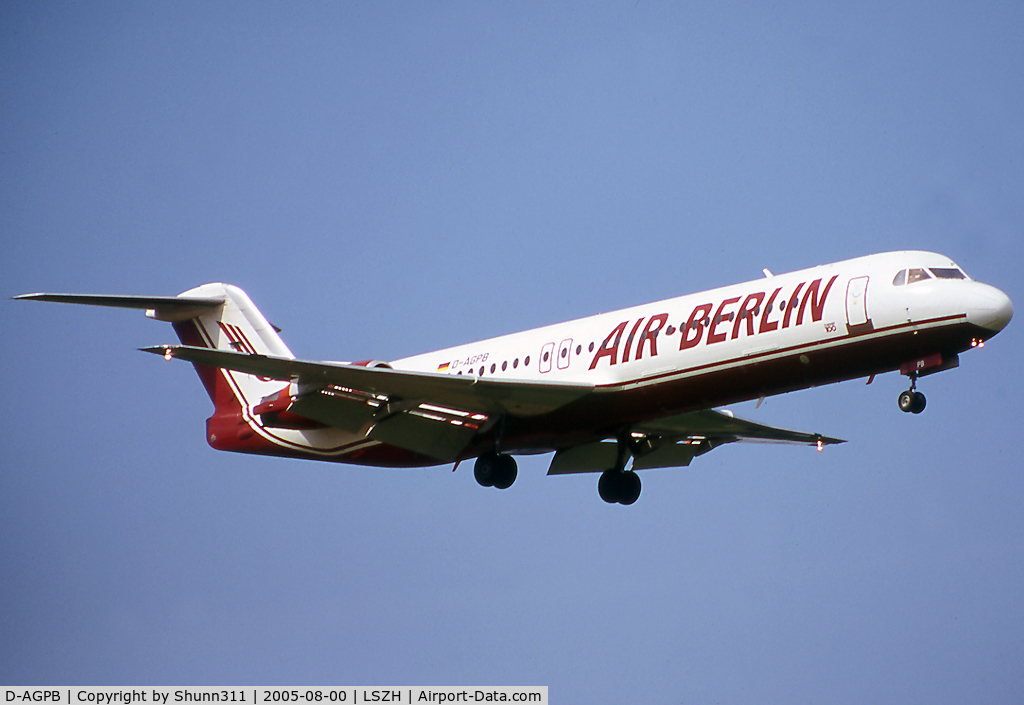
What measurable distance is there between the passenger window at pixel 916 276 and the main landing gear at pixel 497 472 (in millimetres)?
7892

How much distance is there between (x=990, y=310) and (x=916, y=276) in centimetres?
124

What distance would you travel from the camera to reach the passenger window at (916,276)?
62.5 feet

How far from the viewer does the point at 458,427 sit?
23.0 m

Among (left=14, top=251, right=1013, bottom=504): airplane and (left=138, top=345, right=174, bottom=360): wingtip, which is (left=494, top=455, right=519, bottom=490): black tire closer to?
(left=14, top=251, right=1013, bottom=504): airplane

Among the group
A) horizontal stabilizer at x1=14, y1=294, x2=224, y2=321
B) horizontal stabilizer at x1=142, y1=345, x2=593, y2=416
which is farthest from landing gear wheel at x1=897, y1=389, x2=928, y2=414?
horizontal stabilizer at x1=14, y1=294, x2=224, y2=321

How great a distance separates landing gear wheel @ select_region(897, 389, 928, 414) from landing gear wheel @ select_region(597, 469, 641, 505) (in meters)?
6.98

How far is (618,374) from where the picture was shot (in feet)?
68.6

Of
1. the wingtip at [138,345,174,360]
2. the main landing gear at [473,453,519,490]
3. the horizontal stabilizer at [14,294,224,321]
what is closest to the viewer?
the wingtip at [138,345,174,360]

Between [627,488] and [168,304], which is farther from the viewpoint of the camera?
[168,304]

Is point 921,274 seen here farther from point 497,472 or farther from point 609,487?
point 497,472

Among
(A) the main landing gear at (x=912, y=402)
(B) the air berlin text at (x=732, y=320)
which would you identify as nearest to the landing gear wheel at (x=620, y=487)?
(B) the air berlin text at (x=732, y=320)

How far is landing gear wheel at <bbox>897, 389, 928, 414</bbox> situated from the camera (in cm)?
1880

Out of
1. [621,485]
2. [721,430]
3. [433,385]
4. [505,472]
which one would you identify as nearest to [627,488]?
[621,485]

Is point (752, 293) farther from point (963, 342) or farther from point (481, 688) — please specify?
point (481, 688)
